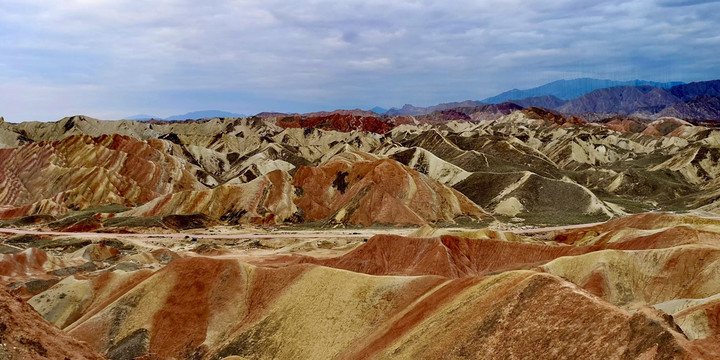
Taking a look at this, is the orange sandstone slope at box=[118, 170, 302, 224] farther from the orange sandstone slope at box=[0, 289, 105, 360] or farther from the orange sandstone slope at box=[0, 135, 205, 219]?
the orange sandstone slope at box=[0, 289, 105, 360]

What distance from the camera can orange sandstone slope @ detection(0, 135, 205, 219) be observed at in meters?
116

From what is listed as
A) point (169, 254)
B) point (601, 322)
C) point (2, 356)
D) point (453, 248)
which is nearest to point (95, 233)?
point (169, 254)

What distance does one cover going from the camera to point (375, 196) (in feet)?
327

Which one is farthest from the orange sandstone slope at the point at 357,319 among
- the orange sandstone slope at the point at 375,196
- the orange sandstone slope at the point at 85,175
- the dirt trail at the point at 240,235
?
the orange sandstone slope at the point at 85,175

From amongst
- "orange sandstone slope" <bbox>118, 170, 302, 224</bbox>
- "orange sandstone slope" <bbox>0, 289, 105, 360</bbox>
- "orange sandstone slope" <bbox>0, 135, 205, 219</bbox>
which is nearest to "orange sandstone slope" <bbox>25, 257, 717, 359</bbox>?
"orange sandstone slope" <bbox>0, 289, 105, 360</bbox>

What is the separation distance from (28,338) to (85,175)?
108 m

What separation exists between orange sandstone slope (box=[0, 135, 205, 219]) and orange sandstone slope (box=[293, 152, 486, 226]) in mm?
40295

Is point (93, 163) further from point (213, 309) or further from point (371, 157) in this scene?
point (213, 309)

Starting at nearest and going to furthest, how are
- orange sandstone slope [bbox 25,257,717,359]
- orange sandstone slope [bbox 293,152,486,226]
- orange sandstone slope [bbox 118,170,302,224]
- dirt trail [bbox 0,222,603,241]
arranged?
orange sandstone slope [bbox 25,257,717,359] < dirt trail [bbox 0,222,603,241] < orange sandstone slope [bbox 293,152,486,226] < orange sandstone slope [bbox 118,170,302,224]

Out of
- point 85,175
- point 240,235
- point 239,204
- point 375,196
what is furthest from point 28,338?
point 85,175

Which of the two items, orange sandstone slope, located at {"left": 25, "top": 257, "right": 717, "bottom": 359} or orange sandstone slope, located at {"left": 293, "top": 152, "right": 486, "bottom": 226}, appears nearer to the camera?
orange sandstone slope, located at {"left": 25, "top": 257, "right": 717, "bottom": 359}

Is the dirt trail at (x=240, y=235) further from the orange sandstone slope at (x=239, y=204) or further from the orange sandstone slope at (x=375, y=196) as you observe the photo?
the orange sandstone slope at (x=239, y=204)

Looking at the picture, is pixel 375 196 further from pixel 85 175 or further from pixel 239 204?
pixel 85 175

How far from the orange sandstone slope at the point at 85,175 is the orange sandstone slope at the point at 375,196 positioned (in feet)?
132
